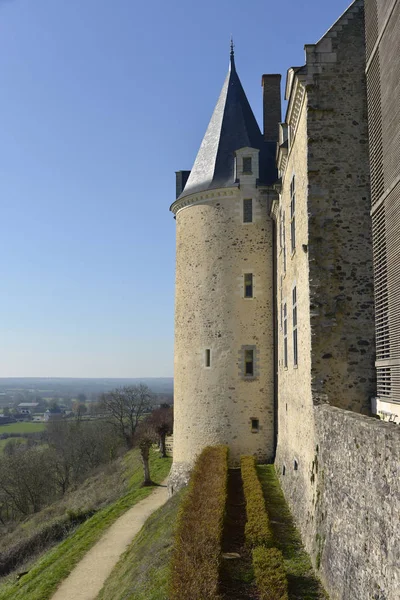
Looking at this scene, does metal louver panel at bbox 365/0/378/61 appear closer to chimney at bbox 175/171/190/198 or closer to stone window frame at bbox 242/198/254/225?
stone window frame at bbox 242/198/254/225

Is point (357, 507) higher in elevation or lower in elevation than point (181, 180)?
lower

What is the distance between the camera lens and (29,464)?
39188mm

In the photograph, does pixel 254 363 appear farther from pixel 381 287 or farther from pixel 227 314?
pixel 381 287

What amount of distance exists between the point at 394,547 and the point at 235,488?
31.7ft

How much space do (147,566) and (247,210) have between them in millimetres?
11548

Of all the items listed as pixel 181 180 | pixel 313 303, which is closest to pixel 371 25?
pixel 313 303

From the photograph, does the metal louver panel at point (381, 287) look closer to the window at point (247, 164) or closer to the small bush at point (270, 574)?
the small bush at point (270, 574)

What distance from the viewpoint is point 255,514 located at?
1123 centimetres

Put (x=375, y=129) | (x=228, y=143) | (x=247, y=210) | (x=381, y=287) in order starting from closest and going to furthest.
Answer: (x=381, y=287) → (x=375, y=129) → (x=247, y=210) → (x=228, y=143)

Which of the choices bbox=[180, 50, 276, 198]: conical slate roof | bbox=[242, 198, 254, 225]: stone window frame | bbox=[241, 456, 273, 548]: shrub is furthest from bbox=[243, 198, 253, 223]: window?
bbox=[241, 456, 273, 548]: shrub

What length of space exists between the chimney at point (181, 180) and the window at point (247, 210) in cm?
398

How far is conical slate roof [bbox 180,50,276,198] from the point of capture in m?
19.3

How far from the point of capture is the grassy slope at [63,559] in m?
14.3

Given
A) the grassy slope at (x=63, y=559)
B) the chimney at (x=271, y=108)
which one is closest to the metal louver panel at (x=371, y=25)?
the chimney at (x=271, y=108)
